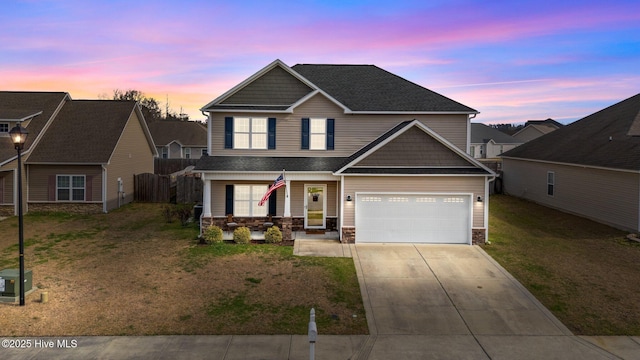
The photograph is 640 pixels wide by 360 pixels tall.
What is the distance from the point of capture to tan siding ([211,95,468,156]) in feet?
64.1

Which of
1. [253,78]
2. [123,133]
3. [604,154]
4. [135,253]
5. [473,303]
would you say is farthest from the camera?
[123,133]

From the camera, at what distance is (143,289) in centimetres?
1204

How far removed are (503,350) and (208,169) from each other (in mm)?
13262

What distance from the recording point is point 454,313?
35.2 ft

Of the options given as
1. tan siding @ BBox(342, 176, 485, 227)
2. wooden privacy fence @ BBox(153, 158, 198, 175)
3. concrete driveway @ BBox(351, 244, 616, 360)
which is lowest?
concrete driveway @ BBox(351, 244, 616, 360)

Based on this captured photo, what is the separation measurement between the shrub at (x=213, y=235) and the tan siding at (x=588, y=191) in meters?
18.4

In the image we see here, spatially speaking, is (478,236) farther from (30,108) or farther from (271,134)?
(30,108)

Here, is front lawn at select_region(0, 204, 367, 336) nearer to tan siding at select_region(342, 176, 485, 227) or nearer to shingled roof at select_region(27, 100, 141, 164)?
tan siding at select_region(342, 176, 485, 227)

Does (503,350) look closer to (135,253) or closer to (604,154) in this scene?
(135,253)

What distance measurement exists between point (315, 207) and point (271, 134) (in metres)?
4.03

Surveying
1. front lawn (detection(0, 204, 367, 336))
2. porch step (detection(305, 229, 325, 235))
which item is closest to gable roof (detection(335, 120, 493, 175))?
porch step (detection(305, 229, 325, 235))

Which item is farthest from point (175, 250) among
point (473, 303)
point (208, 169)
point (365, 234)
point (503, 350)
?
point (503, 350)

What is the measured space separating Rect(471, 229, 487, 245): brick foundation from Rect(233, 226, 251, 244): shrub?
9364 mm

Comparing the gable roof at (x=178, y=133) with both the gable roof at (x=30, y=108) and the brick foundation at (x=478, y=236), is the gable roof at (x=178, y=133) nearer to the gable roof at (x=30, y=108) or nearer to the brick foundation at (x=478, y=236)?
the gable roof at (x=30, y=108)
